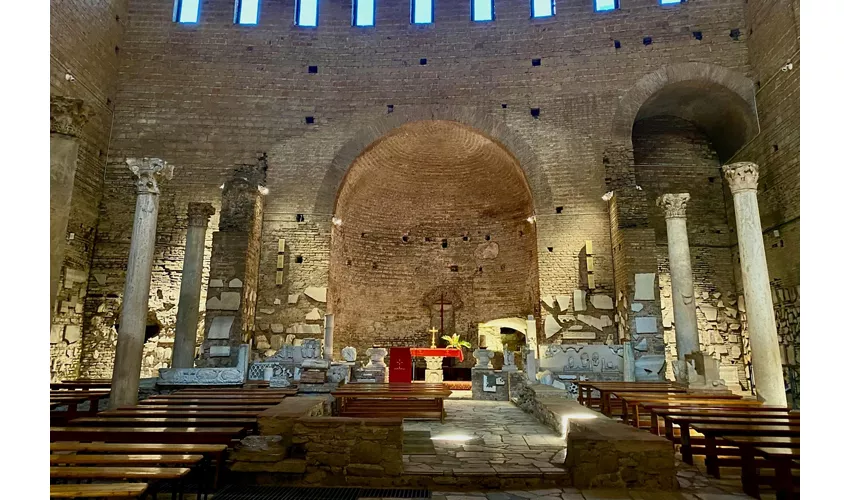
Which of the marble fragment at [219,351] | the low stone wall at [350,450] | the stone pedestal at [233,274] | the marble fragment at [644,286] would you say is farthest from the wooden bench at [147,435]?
the marble fragment at [644,286]

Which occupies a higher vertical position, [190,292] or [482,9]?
[482,9]

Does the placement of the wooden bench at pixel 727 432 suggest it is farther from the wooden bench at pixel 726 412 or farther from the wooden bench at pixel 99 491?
the wooden bench at pixel 99 491

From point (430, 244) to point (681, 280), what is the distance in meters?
8.12

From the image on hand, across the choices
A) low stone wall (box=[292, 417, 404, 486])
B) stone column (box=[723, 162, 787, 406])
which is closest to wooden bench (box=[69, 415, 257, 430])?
low stone wall (box=[292, 417, 404, 486])

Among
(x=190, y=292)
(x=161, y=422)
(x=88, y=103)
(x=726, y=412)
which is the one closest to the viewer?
(x=161, y=422)

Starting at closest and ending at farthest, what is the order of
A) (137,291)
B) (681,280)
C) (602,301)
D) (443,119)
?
(137,291), (681,280), (602,301), (443,119)

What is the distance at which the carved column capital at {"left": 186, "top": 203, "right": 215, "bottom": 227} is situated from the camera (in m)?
9.86

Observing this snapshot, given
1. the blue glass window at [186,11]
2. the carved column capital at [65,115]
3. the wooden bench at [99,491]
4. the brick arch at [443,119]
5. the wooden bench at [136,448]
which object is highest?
the blue glass window at [186,11]

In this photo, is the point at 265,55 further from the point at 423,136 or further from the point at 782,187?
the point at 782,187

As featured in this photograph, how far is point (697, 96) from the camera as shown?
13.1m

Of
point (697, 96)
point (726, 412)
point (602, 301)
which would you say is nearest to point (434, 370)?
point (602, 301)

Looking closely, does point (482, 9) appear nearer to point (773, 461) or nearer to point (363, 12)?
point (363, 12)

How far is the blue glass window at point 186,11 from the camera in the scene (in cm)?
1368

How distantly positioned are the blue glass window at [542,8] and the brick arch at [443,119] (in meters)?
3.35
